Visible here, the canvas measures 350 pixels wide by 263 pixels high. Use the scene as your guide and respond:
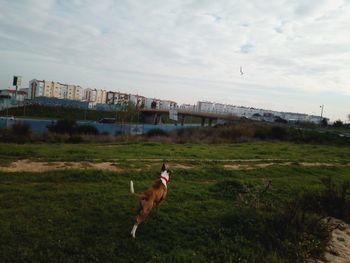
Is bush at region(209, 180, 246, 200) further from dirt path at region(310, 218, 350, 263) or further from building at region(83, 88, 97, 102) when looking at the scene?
building at region(83, 88, 97, 102)

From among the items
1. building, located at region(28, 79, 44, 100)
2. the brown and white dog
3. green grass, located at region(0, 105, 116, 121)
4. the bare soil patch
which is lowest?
green grass, located at region(0, 105, 116, 121)

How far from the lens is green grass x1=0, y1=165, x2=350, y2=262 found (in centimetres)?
576

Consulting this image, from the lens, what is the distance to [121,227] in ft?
22.4

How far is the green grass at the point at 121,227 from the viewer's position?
18.9ft

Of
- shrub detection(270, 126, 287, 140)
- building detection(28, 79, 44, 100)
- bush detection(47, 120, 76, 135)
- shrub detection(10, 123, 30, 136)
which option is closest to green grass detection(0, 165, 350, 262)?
shrub detection(10, 123, 30, 136)

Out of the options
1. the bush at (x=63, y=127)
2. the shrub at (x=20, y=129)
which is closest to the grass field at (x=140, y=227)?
the shrub at (x=20, y=129)

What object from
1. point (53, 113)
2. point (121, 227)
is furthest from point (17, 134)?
point (53, 113)

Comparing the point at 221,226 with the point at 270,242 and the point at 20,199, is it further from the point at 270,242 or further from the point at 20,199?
the point at 20,199

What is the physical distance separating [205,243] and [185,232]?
57cm

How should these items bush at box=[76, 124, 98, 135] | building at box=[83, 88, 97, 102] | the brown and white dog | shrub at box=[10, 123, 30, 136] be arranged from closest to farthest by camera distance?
1. the brown and white dog
2. shrub at box=[10, 123, 30, 136]
3. bush at box=[76, 124, 98, 135]
4. building at box=[83, 88, 97, 102]

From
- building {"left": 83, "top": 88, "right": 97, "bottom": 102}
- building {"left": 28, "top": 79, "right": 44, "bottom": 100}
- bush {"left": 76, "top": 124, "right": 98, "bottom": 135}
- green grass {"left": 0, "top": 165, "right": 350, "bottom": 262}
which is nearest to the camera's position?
green grass {"left": 0, "top": 165, "right": 350, "bottom": 262}

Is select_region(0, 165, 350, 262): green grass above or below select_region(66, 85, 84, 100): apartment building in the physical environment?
below

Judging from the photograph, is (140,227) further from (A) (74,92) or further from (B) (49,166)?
(A) (74,92)

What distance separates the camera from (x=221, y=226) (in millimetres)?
7387
